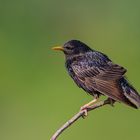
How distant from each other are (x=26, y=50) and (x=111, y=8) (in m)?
3.99

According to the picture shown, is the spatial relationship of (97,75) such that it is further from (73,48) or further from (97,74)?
(73,48)

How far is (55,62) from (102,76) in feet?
28.9

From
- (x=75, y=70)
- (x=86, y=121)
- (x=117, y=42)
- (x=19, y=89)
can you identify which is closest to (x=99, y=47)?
(x=117, y=42)

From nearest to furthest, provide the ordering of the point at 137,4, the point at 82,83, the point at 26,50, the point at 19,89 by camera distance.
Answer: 1. the point at 82,83
2. the point at 19,89
3. the point at 26,50
4. the point at 137,4

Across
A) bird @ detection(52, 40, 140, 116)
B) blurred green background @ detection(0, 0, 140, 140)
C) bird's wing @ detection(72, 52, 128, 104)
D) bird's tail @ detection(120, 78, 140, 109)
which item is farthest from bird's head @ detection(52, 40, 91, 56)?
blurred green background @ detection(0, 0, 140, 140)

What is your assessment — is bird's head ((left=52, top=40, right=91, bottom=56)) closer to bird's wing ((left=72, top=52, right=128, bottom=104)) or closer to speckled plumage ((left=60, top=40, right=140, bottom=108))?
speckled plumage ((left=60, top=40, right=140, bottom=108))

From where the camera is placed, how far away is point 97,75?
16219mm

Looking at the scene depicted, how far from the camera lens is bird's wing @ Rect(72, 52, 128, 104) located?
15570 millimetres

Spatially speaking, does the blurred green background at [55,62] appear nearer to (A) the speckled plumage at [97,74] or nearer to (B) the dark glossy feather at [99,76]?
(A) the speckled plumage at [97,74]

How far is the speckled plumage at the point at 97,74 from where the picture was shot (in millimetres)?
15430

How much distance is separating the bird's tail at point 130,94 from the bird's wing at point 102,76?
8 cm

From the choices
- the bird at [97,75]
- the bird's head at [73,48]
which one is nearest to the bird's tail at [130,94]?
the bird at [97,75]

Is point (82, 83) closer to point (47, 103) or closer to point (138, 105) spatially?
point (138, 105)

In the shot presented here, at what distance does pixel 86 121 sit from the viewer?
21.8 metres
